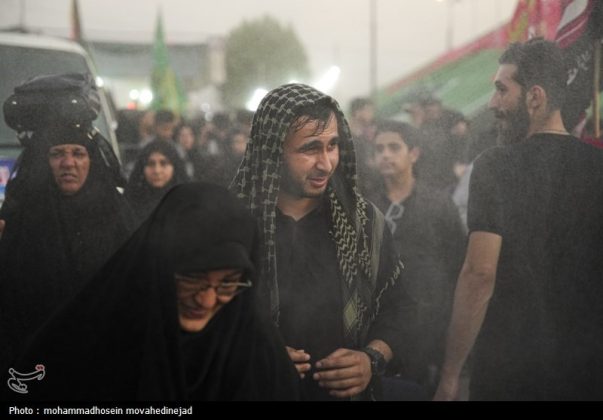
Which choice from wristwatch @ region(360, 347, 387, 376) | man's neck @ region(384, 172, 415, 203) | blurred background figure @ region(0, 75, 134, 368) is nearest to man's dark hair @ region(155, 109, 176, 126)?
man's neck @ region(384, 172, 415, 203)

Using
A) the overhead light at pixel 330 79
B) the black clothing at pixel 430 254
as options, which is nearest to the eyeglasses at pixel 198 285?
the overhead light at pixel 330 79

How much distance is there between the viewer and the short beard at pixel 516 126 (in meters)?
2.85

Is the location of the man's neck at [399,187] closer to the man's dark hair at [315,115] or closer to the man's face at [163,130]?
the man's face at [163,130]

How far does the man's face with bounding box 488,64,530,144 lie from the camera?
2.86 metres

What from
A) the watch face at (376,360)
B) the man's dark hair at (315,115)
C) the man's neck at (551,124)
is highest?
the man's dark hair at (315,115)

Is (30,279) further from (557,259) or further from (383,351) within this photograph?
(557,259)

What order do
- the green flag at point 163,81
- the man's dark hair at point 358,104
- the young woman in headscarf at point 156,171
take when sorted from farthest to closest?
the man's dark hair at point 358,104 < the young woman in headscarf at point 156,171 < the green flag at point 163,81

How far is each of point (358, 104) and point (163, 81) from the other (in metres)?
2.63

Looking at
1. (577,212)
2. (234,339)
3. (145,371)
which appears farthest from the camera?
(577,212)

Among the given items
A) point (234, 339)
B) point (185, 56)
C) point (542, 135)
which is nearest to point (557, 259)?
point (542, 135)

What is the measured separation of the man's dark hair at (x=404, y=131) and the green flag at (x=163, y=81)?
1214 millimetres

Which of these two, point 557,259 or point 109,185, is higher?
point 109,185

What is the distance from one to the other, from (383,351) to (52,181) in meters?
1.46

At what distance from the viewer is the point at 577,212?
107 inches
